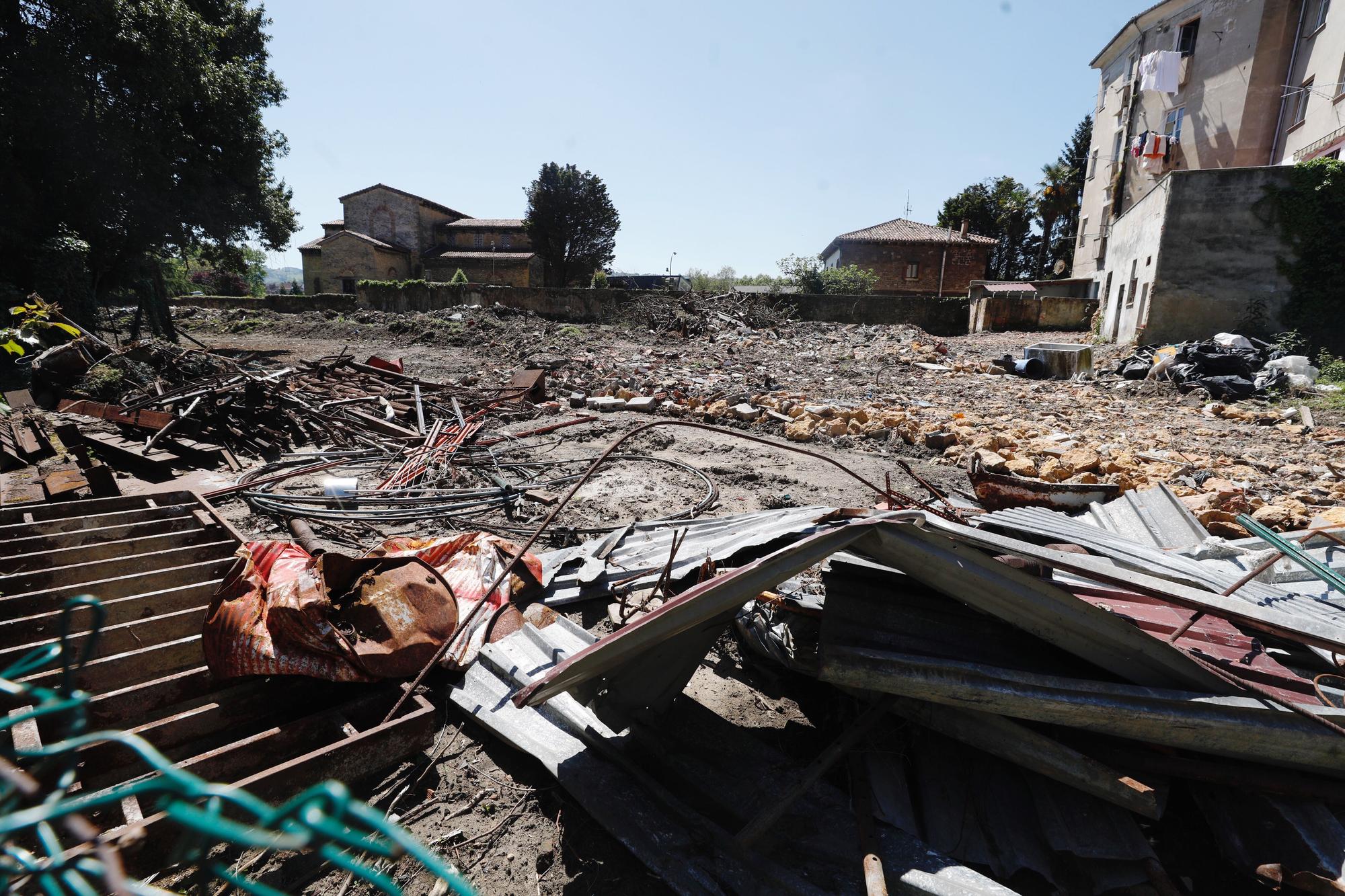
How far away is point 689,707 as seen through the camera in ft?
9.68

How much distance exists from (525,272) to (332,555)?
38.4 metres

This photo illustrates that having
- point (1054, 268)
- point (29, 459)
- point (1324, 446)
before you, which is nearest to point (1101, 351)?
point (1324, 446)

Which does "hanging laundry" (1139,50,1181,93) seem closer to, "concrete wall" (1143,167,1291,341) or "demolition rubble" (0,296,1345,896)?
"concrete wall" (1143,167,1291,341)

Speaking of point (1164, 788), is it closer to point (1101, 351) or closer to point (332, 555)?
point (332, 555)

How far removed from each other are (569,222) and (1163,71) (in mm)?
30085

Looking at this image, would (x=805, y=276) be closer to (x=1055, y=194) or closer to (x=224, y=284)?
(x=1055, y=194)

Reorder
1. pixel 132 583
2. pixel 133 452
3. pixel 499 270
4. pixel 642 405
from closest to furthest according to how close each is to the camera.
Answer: pixel 132 583 → pixel 133 452 → pixel 642 405 → pixel 499 270

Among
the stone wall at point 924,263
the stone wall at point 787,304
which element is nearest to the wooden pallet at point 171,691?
the stone wall at point 787,304

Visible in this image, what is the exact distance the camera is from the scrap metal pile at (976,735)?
6.88ft

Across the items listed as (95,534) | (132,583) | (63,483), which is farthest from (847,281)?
(132,583)

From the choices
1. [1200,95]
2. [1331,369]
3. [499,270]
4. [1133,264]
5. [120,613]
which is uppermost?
[1200,95]

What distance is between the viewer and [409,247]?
138 feet

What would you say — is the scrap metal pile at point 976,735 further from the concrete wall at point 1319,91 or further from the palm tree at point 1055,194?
the palm tree at point 1055,194

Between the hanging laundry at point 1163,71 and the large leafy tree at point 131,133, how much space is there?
105 feet
